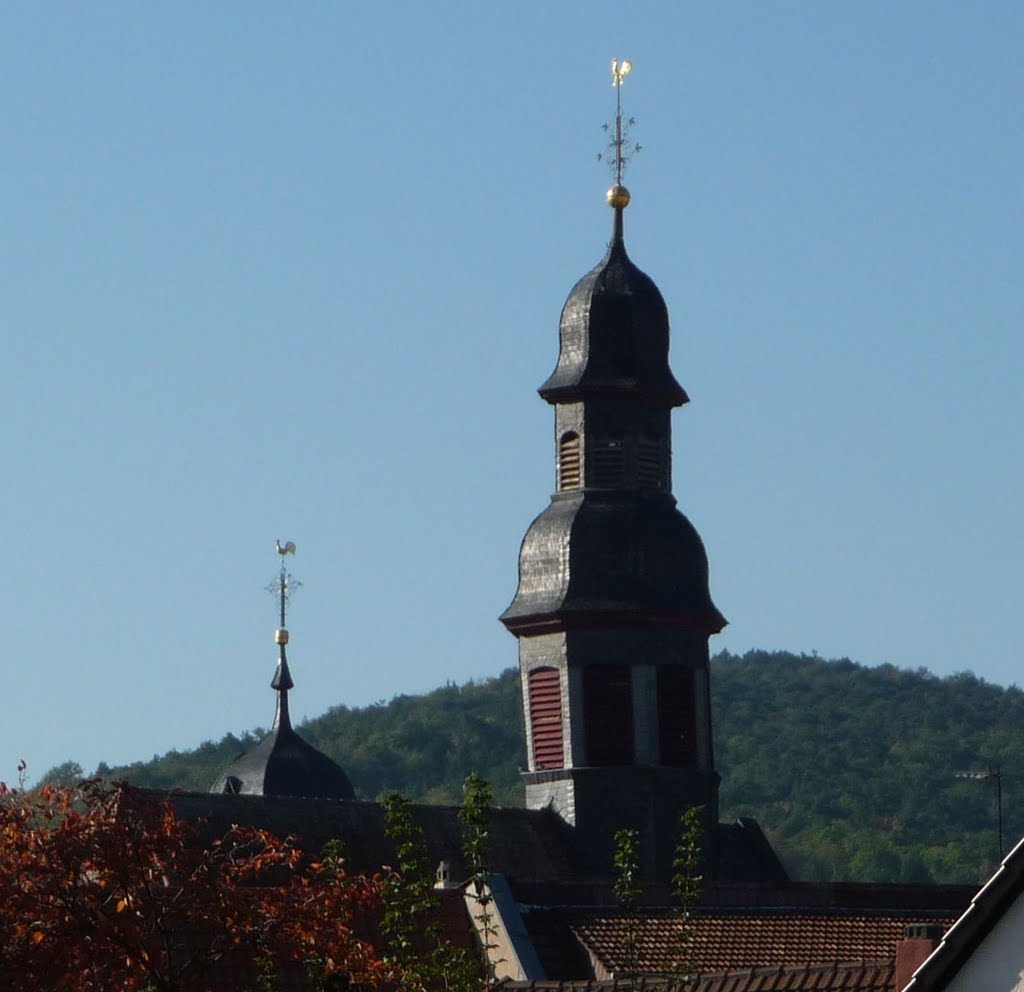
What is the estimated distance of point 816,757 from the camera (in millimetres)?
146500

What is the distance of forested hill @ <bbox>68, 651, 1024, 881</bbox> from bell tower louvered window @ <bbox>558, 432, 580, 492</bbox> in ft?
160

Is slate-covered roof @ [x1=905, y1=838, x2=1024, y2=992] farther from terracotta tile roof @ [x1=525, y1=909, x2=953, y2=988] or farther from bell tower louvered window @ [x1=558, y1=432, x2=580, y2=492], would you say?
bell tower louvered window @ [x1=558, y1=432, x2=580, y2=492]

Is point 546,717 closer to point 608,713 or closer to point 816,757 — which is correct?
point 608,713

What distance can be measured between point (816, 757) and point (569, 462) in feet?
286

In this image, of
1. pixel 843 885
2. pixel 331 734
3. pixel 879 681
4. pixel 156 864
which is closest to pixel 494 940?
pixel 843 885

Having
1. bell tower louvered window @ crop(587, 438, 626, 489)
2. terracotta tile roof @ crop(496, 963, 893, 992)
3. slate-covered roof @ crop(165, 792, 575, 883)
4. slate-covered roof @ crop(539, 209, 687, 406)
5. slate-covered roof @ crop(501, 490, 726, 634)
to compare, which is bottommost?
terracotta tile roof @ crop(496, 963, 893, 992)

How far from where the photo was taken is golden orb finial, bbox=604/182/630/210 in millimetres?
62594

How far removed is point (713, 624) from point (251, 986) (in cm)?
2171

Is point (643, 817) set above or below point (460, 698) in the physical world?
below

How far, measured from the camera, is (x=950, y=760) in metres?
146

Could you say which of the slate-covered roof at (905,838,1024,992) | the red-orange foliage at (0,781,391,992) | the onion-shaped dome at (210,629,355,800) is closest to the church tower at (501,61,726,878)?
the onion-shaped dome at (210,629,355,800)

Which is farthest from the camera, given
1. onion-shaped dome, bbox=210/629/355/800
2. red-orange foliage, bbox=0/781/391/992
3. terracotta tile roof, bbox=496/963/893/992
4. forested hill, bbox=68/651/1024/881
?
forested hill, bbox=68/651/1024/881

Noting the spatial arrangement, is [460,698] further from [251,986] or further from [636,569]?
[251,986]

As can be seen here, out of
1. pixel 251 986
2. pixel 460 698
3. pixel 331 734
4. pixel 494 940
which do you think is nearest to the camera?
pixel 251 986
